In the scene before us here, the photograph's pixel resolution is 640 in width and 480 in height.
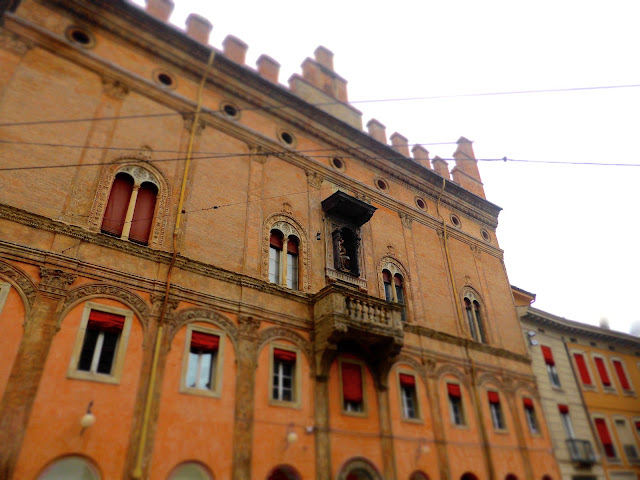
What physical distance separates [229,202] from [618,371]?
22.6 m

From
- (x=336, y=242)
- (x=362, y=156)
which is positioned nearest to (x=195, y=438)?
(x=336, y=242)

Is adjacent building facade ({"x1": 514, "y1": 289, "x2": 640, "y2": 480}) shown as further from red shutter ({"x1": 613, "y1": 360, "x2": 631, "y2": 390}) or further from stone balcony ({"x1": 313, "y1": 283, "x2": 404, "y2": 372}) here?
stone balcony ({"x1": 313, "y1": 283, "x2": 404, "y2": 372})

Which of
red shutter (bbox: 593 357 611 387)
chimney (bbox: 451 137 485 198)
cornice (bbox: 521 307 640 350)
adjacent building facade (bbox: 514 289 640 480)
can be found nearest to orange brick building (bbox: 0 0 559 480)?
adjacent building facade (bbox: 514 289 640 480)

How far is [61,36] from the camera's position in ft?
41.7

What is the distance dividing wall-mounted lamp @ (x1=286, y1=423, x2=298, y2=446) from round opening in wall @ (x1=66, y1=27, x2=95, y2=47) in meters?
12.3

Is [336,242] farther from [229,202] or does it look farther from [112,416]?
[112,416]

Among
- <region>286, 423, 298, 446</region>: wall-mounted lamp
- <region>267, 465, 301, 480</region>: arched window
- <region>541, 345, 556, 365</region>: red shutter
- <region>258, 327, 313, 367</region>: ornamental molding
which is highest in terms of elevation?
<region>541, 345, 556, 365</region>: red shutter

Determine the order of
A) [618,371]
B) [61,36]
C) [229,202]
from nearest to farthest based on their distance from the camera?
[61,36] → [229,202] → [618,371]

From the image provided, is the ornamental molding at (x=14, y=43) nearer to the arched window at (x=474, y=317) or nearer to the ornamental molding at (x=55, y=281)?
the ornamental molding at (x=55, y=281)

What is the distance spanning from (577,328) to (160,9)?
922 inches

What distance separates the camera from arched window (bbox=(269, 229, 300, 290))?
1403 cm

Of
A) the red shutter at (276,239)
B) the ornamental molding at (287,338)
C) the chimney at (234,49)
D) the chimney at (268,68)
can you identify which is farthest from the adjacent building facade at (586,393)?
the chimney at (234,49)

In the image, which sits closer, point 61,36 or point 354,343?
point 61,36

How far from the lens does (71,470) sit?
28.8 feet
